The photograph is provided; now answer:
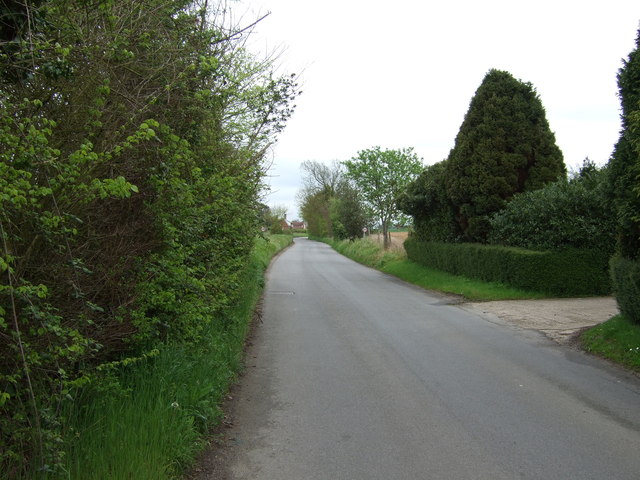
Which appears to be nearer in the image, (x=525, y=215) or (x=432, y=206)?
(x=525, y=215)

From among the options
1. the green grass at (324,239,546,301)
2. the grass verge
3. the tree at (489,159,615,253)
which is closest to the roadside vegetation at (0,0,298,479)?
the grass verge

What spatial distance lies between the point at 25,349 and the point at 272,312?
1067cm

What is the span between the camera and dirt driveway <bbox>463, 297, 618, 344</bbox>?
10.8m

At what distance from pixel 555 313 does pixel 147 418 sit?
10.7m

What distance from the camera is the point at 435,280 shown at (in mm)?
20312

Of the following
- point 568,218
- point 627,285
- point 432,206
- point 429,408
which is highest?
point 432,206

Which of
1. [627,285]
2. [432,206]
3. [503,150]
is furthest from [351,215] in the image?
[627,285]

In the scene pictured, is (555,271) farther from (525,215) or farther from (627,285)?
(627,285)

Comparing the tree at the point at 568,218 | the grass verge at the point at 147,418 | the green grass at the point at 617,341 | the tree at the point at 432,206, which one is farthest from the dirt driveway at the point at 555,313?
the tree at the point at 432,206

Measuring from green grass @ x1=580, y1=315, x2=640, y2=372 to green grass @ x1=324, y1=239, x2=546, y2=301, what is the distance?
5806 mm

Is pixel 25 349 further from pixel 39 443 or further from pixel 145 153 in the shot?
pixel 145 153

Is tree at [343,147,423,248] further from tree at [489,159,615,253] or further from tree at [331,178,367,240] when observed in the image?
tree at [489,159,615,253]

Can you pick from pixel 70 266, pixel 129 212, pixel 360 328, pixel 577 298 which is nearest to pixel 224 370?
pixel 129 212

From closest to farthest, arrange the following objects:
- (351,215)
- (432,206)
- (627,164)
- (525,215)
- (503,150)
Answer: (627,164)
(525,215)
(503,150)
(432,206)
(351,215)
